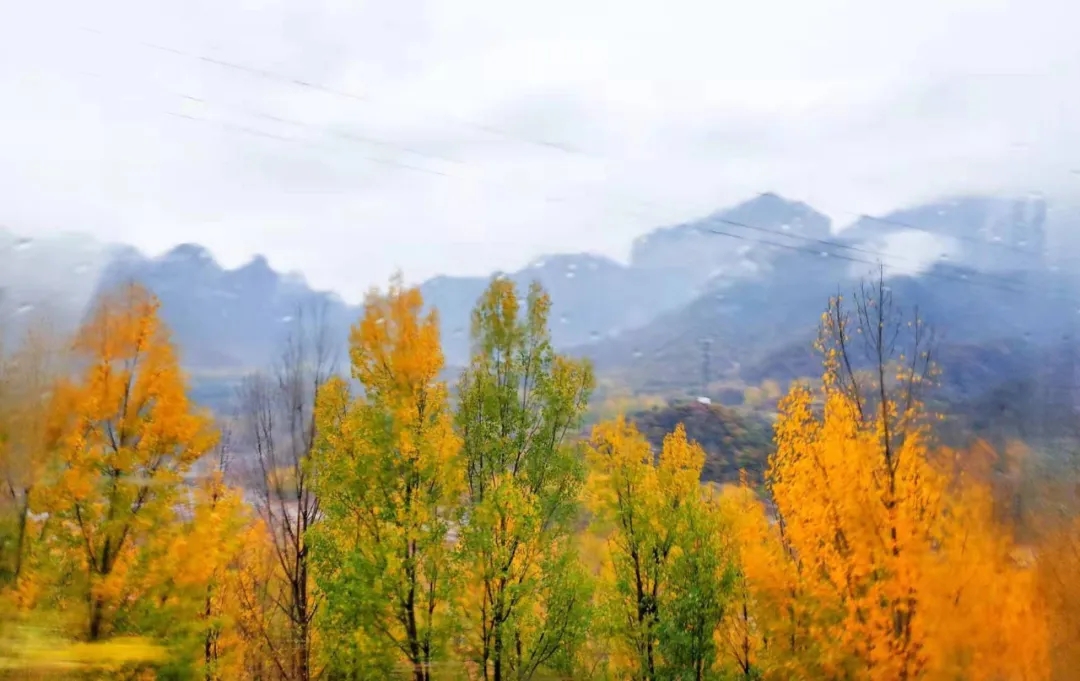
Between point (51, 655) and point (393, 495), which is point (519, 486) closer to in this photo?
point (393, 495)

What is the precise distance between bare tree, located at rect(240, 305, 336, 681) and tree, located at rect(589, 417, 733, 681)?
12.9ft

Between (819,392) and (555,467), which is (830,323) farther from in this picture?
(555,467)

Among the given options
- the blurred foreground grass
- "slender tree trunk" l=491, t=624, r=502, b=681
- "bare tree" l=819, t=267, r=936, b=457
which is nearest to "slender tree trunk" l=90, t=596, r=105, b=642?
the blurred foreground grass

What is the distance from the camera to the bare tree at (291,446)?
26.6 ft

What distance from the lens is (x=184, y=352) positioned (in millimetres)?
5473

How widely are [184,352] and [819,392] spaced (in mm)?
6196

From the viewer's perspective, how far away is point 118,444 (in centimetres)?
454

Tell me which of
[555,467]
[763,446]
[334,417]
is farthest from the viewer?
[763,446]

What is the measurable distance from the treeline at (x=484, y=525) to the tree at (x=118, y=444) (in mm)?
22

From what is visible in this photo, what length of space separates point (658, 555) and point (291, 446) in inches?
210

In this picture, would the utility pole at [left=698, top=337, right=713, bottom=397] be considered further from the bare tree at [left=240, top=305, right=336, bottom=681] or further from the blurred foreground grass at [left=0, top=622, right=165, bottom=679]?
the blurred foreground grass at [left=0, top=622, right=165, bottom=679]

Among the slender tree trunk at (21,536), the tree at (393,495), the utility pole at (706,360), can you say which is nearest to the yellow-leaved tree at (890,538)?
the tree at (393,495)

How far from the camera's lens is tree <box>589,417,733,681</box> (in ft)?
29.0

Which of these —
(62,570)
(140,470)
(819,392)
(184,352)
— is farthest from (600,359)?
(62,570)
